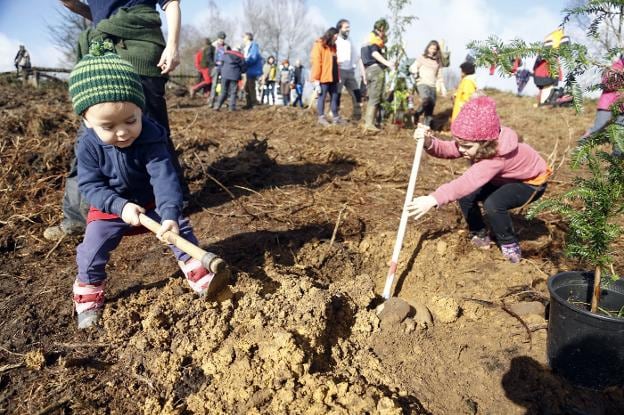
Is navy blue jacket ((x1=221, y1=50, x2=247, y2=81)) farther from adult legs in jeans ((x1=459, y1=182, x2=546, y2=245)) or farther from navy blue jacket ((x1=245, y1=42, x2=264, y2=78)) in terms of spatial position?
adult legs in jeans ((x1=459, y1=182, x2=546, y2=245))

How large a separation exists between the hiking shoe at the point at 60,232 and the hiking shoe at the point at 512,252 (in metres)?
3.27

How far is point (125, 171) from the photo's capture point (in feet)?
7.76

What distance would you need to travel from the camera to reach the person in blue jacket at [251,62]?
11586mm

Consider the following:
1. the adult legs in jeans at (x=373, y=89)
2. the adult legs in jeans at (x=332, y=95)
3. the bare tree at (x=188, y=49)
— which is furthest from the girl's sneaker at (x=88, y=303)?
the bare tree at (x=188, y=49)

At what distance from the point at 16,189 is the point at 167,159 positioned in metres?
2.40

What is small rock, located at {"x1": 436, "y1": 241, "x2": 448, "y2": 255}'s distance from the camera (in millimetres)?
3334

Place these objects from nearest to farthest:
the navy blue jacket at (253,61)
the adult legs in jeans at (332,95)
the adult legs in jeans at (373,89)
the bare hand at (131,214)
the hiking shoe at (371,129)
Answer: the bare hand at (131,214) → the hiking shoe at (371,129) → the adult legs in jeans at (373,89) → the adult legs in jeans at (332,95) → the navy blue jacket at (253,61)

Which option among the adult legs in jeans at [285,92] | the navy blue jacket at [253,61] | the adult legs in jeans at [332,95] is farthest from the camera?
the adult legs in jeans at [285,92]

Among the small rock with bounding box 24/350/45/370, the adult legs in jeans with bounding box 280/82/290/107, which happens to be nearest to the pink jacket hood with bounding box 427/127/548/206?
the small rock with bounding box 24/350/45/370

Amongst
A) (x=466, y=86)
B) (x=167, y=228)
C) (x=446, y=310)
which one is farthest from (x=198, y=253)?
(x=466, y=86)

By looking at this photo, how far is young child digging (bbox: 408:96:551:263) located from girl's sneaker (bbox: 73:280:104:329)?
1.89 m

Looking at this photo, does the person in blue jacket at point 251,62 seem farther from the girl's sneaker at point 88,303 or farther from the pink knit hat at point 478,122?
the girl's sneaker at point 88,303

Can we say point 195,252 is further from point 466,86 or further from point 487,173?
point 466,86

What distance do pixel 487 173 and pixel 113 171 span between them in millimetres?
2354
